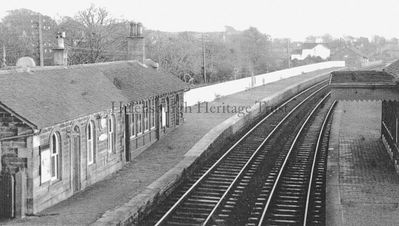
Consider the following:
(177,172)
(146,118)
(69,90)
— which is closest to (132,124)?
(146,118)

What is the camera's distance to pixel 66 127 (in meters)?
14.3

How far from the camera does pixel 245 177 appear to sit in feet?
56.9

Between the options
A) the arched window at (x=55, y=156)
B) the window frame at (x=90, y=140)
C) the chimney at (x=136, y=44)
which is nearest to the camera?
the arched window at (x=55, y=156)

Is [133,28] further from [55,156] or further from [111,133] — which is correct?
[55,156]

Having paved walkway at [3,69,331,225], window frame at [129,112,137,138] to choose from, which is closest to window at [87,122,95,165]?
paved walkway at [3,69,331,225]

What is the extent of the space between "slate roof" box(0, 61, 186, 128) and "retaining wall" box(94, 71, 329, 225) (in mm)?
2669

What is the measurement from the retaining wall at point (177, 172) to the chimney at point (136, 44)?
4.95 m

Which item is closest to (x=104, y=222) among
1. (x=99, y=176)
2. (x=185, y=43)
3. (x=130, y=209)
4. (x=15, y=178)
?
(x=130, y=209)

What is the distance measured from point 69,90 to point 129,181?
3.23 meters

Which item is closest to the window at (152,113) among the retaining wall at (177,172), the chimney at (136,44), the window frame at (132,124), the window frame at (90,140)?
the retaining wall at (177,172)

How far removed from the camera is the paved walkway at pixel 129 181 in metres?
12.4

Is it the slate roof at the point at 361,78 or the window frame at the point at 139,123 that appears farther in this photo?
the window frame at the point at 139,123

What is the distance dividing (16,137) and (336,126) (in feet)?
61.5

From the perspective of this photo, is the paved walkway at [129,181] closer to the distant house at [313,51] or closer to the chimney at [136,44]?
the chimney at [136,44]
